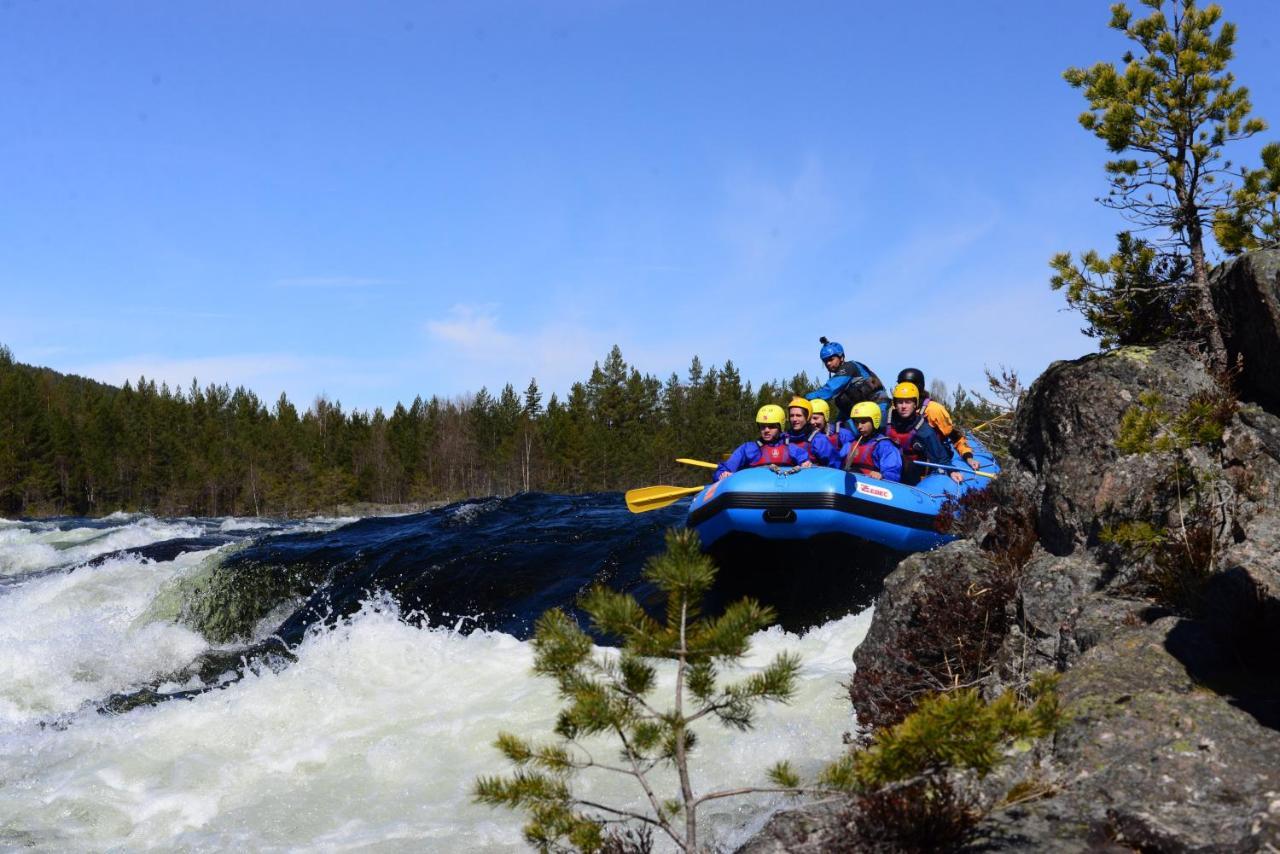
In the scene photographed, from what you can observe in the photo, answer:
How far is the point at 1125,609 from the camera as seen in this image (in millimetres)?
4441

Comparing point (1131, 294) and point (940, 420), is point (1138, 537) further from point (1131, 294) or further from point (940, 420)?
point (940, 420)

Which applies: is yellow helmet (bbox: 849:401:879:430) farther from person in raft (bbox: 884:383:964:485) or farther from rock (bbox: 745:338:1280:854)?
rock (bbox: 745:338:1280:854)

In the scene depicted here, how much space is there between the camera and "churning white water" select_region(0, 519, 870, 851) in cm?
526

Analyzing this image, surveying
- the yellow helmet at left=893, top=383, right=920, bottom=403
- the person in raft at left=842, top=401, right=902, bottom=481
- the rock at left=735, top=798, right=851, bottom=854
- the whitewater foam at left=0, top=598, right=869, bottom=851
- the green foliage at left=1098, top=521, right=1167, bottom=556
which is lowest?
the whitewater foam at left=0, top=598, right=869, bottom=851

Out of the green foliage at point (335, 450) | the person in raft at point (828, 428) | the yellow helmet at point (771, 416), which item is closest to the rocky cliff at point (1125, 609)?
the yellow helmet at point (771, 416)

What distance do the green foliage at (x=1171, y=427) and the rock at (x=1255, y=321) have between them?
679 millimetres

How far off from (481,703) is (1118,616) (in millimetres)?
4484

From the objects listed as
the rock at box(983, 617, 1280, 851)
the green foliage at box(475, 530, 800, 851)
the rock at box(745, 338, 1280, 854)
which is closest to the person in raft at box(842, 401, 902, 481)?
the rock at box(745, 338, 1280, 854)

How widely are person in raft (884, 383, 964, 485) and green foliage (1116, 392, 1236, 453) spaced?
5062 mm

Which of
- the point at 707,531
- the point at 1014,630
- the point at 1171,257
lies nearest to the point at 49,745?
the point at 707,531

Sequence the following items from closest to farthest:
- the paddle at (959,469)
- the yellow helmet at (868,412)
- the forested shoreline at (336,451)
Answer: the paddle at (959,469)
the yellow helmet at (868,412)
the forested shoreline at (336,451)

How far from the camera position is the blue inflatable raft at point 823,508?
895cm

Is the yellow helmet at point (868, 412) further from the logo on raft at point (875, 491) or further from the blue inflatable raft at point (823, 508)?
the logo on raft at point (875, 491)

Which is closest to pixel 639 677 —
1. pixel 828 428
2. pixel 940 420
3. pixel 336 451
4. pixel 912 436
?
pixel 912 436
